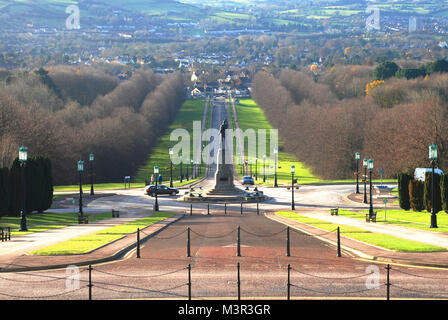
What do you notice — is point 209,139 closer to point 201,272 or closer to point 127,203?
point 127,203

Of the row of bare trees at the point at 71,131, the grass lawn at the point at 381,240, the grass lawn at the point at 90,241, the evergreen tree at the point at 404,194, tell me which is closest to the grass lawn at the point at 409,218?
the evergreen tree at the point at 404,194

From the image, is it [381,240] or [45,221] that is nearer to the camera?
[381,240]

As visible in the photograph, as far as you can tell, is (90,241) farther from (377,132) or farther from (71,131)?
(71,131)

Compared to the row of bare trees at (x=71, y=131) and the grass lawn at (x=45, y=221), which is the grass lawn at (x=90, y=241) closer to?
the grass lawn at (x=45, y=221)

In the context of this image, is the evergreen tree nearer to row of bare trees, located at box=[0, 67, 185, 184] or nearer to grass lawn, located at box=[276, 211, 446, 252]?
grass lawn, located at box=[276, 211, 446, 252]

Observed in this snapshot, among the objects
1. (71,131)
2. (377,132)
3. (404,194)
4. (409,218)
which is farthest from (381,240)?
(71,131)

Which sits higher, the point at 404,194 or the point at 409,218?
the point at 404,194
